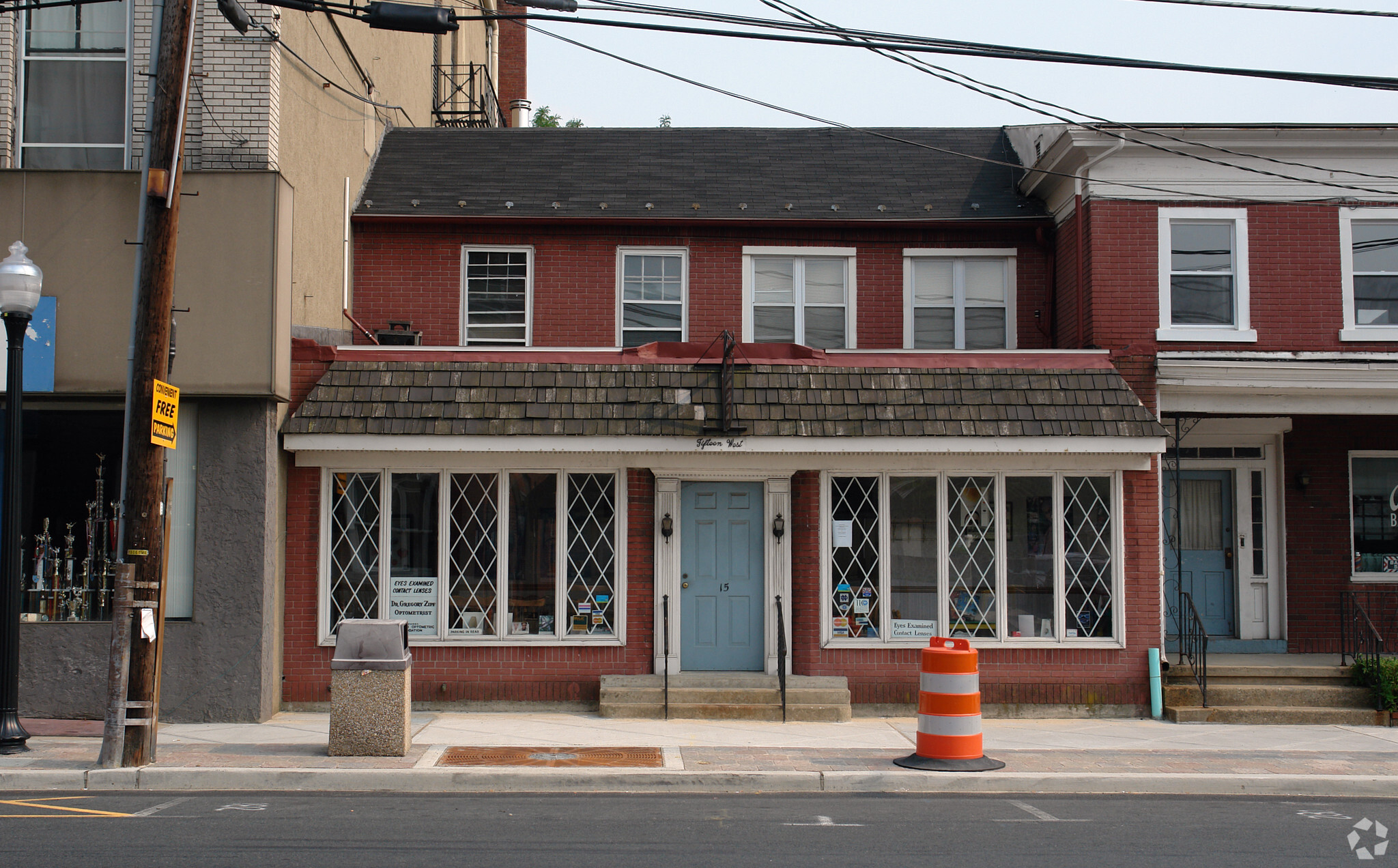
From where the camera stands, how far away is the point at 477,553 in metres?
12.3

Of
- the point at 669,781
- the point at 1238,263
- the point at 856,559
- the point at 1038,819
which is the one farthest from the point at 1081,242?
the point at 669,781

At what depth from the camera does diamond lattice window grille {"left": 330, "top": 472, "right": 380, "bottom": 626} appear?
12.1 metres

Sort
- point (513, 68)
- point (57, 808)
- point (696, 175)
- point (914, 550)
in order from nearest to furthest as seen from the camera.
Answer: point (57, 808) < point (914, 550) < point (696, 175) < point (513, 68)

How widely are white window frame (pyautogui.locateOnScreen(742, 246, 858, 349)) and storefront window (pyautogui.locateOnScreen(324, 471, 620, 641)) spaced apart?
3.36m

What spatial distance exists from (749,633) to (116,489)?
686 cm

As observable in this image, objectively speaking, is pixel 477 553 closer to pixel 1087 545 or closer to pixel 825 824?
pixel 825 824

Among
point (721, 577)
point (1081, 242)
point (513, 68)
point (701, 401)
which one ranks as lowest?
point (721, 577)

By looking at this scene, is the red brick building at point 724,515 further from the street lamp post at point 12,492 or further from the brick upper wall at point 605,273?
the street lamp post at point 12,492

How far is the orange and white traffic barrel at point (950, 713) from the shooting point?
905 cm

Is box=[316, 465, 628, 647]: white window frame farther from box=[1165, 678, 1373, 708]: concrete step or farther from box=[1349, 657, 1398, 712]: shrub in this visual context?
box=[1349, 657, 1398, 712]: shrub

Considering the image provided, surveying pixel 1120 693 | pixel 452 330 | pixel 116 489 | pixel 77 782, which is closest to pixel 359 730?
pixel 77 782

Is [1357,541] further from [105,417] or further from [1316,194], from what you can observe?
[105,417]

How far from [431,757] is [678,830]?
290cm

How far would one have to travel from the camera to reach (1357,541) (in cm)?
1412
